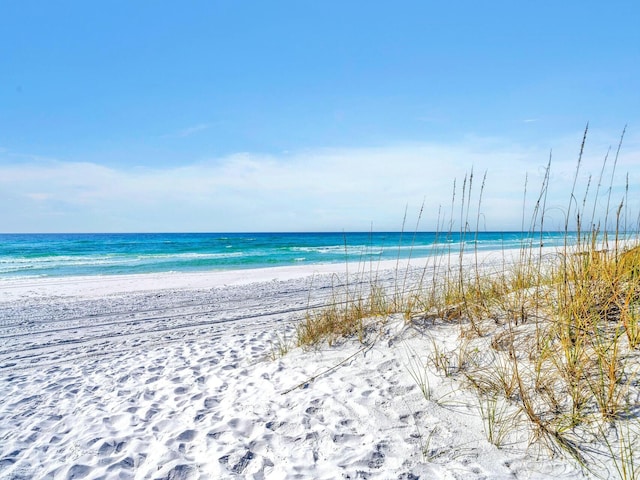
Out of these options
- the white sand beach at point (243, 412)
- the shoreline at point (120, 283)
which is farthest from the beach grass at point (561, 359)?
the shoreline at point (120, 283)

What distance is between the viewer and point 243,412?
9.69ft

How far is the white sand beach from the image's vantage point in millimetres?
2266

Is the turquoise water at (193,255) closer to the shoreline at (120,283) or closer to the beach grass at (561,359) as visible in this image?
the beach grass at (561,359)

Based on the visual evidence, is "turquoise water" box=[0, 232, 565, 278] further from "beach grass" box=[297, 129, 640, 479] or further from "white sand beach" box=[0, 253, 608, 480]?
"white sand beach" box=[0, 253, 608, 480]

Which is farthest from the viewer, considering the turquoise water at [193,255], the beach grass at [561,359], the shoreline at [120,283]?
the turquoise water at [193,255]

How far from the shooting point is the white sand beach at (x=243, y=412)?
227cm

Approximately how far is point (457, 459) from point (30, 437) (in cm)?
301

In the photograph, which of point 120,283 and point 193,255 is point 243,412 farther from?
point 193,255

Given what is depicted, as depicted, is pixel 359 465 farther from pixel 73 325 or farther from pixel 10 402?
pixel 73 325

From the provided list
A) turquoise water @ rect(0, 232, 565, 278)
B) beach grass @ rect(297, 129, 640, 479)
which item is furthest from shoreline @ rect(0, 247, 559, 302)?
beach grass @ rect(297, 129, 640, 479)

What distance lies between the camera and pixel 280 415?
286cm

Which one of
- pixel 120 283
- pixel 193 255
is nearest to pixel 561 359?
pixel 120 283

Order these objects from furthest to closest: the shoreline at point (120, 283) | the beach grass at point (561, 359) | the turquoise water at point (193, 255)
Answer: the turquoise water at point (193, 255), the shoreline at point (120, 283), the beach grass at point (561, 359)

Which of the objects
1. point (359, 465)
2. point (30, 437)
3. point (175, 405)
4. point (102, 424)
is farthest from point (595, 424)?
point (30, 437)
